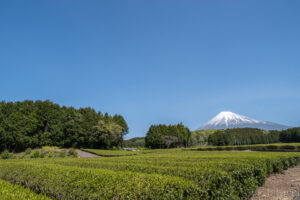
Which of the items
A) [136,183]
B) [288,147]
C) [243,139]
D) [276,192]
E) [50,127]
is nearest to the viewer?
[136,183]

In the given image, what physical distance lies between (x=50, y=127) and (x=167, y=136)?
37074 millimetres

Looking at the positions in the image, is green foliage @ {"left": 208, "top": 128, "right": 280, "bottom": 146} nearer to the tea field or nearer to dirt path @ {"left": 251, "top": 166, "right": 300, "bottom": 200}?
dirt path @ {"left": 251, "top": 166, "right": 300, "bottom": 200}

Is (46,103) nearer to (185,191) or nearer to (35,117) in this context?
(35,117)

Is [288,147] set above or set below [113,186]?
below

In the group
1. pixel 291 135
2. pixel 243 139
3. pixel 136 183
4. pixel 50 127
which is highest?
pixel 50 127

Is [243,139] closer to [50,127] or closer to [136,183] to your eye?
[50,127]

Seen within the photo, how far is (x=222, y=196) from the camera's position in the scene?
17.3ft

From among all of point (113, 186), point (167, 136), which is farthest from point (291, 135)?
point (113, 186)

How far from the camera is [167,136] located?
60062 millimetres

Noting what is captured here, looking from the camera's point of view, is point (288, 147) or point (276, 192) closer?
point (276, 192)

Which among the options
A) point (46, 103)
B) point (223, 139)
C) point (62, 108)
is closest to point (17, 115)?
point (46, 103)

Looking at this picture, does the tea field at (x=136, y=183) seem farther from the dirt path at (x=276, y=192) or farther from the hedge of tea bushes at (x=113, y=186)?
the dirt path at (x=276, y=192)

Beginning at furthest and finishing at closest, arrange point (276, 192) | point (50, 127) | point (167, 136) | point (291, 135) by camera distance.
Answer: point (291, 135) → point (167, 136) → point (50, 127) → point (276, 192)

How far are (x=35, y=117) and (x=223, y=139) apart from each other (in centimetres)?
6954
